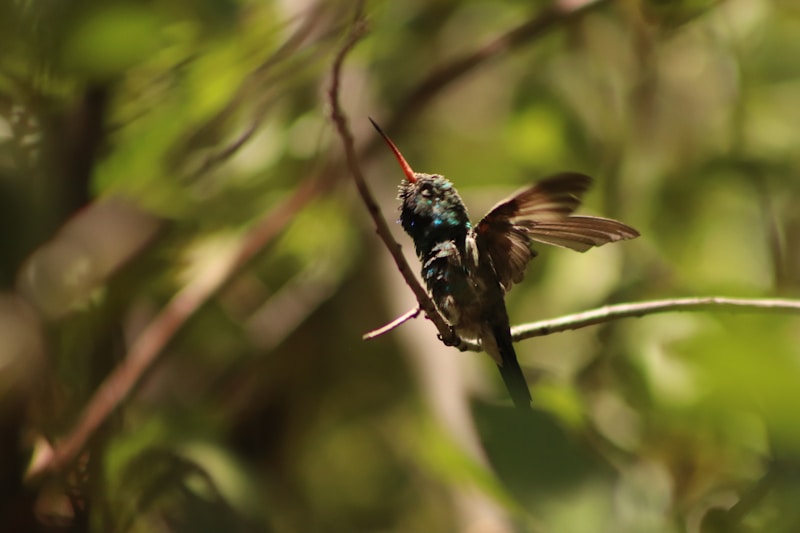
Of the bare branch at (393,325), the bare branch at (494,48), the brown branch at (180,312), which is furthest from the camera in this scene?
the bare branch at (494,48)

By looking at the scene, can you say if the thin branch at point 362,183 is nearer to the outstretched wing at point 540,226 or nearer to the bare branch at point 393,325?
the bare branch at point 393,325

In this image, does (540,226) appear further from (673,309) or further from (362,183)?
(362,183)

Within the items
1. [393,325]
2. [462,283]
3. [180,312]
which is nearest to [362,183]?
[393,325]

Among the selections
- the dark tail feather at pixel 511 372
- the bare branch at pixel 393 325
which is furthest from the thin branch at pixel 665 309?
the dark tail feather at pixel 511 372

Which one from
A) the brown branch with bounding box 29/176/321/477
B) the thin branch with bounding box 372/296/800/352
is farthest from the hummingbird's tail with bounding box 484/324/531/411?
the brown branch with bounding box 29/176/321/477

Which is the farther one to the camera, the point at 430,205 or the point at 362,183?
the point at 430,205

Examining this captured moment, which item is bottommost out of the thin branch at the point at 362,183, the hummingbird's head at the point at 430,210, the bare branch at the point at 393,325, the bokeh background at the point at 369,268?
the bokeh background at the point at 369,268

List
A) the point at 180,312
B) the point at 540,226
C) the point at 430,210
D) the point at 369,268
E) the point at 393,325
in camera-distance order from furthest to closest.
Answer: the point at 369,268, the point at 180,312, the point at 430,210, the point at 540,226, the point at 393,325

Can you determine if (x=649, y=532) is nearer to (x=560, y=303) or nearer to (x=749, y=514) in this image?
(x=749, y=514)
